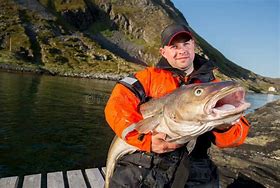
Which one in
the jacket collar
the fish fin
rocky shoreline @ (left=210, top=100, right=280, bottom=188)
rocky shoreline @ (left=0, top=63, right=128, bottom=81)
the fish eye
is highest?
the jacket collar

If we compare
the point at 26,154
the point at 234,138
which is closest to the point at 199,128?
the point at 234,138

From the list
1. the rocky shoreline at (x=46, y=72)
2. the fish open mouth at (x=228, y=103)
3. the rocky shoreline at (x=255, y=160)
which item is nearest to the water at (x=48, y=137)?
the rocky shoreline at (x=255, y=160)

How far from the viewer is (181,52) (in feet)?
16.5

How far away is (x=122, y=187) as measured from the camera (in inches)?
186

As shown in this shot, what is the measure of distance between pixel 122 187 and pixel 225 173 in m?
4.25

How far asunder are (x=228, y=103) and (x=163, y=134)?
0.89 meters

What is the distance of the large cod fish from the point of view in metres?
3.54

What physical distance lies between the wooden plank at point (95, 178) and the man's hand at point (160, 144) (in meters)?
4.38

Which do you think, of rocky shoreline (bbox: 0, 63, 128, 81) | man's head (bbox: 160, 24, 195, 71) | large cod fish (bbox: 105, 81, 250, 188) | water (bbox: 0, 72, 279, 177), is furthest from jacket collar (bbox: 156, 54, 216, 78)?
rocky shoreline (bbox: 0, 63, 128, 81)

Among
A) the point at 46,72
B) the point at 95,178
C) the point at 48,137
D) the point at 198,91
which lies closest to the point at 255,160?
the point at 95,178

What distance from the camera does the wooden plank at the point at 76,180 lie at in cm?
809

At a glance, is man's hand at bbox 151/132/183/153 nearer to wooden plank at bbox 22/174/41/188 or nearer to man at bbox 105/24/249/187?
man at bbox 105/24/249/187

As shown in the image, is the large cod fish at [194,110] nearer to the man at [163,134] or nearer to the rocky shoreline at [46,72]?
the man at [163,134]

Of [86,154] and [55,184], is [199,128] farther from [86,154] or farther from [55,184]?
[86,154]
